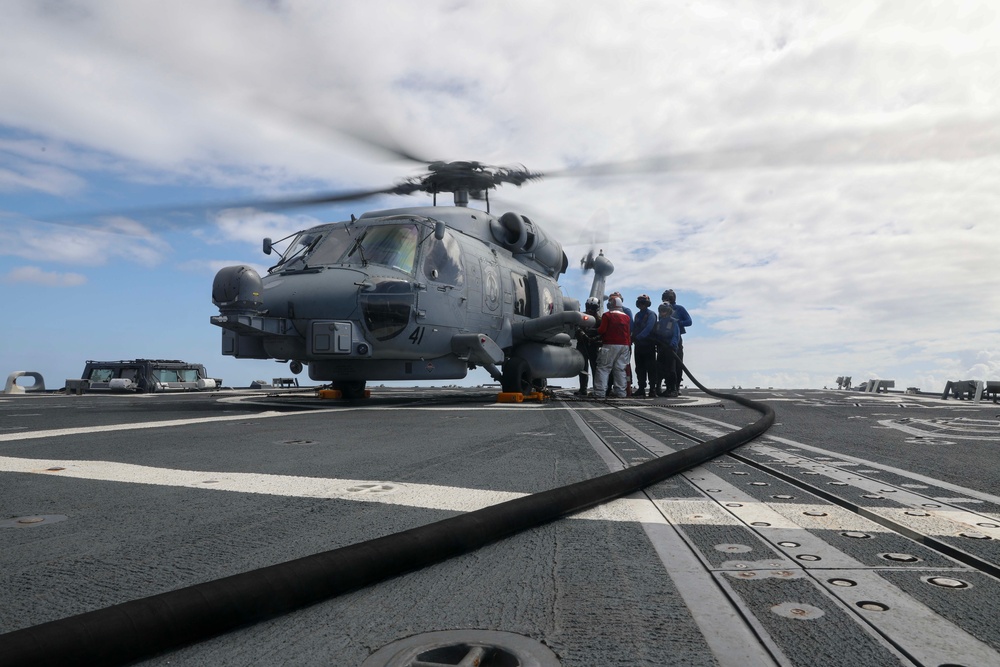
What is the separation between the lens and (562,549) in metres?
2.22

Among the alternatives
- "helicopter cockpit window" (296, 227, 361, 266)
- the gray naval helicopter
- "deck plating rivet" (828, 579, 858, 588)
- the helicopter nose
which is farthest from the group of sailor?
"deck plating rivet" (828, 579, 858, 588)

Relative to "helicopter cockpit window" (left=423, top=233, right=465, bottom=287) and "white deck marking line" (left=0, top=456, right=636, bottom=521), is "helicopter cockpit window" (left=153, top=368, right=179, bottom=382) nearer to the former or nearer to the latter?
"helicopter cockpit window" (left=423, top=233, right=465, bottom=287)

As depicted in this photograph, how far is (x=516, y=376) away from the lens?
13164mm

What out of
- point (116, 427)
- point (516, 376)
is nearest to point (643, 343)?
point (516, 376)

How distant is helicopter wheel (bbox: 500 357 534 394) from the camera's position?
1316 centimetres

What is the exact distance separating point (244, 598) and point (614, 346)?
42.1 feet

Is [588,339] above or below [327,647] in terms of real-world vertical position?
above

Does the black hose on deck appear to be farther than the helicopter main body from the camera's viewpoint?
No

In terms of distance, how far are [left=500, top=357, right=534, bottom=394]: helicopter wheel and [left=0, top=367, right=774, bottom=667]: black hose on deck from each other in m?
10.6

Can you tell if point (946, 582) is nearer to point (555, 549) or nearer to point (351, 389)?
point (555, 549)

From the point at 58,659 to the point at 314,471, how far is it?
2.62 metres

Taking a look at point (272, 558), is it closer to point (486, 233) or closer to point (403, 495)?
point (403, 495)

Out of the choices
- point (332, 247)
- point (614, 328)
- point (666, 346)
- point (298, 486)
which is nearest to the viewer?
point (298, 486)

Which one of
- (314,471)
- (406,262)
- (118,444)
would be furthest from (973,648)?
(406,262)
